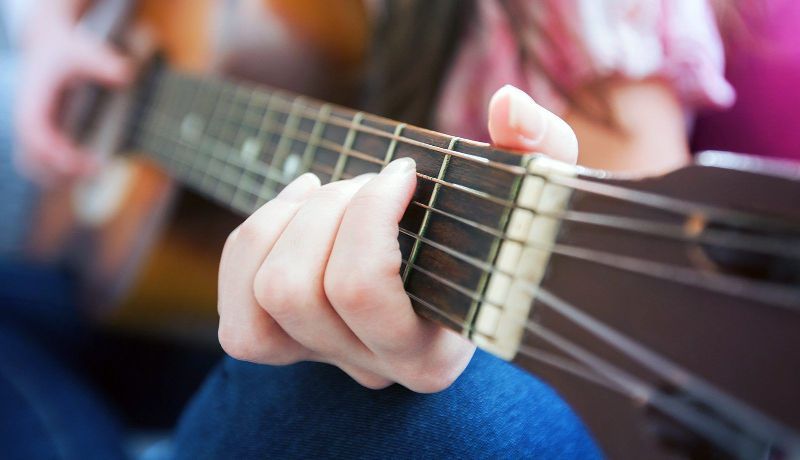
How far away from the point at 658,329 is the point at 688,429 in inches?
1.6

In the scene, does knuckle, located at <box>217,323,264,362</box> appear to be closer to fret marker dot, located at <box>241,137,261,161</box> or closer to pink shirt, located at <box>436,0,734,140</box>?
fret marker dot, located at <box>241,137,261,161</box>

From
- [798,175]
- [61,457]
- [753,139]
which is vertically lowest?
[61,457]

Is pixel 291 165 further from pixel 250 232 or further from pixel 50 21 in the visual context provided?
pixel 50 21

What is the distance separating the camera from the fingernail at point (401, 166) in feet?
1.23

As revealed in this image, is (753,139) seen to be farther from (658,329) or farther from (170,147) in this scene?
(170,147)

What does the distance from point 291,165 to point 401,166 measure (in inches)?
7.5

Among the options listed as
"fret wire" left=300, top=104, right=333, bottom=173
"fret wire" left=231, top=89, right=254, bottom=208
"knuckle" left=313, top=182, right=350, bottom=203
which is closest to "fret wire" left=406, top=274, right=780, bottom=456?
"knuckle" left=313, top=182, right=350, bottom=203

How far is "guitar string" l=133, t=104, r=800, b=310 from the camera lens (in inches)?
9.3

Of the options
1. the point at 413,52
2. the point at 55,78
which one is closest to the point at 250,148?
the point at 413,52

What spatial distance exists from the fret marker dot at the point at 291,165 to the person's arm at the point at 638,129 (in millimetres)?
251

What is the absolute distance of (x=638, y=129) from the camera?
1.94 ft

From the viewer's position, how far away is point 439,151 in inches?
14.8

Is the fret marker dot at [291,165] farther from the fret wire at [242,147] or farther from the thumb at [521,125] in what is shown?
the thumb at [521,125]

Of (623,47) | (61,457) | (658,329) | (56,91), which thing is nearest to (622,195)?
(658,329)
